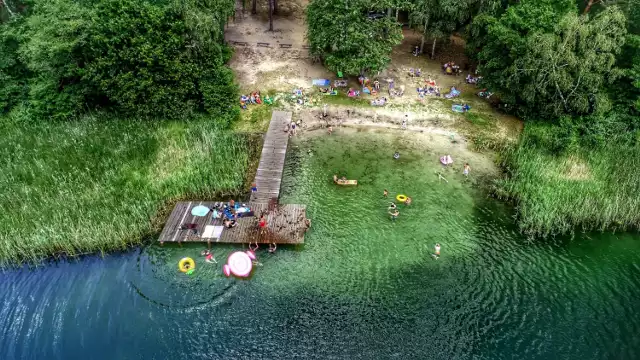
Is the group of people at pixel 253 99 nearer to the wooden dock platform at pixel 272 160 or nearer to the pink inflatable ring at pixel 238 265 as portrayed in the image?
the wooden dock platform at pixel 272 160

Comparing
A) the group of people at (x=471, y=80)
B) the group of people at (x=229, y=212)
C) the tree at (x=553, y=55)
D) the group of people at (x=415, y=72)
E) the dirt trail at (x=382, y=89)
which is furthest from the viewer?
the group of people at (x=415, y=72)

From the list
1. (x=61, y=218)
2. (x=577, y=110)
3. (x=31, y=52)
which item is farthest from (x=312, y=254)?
(x=31, y=52)

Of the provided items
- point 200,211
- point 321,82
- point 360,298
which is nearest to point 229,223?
point 200,211

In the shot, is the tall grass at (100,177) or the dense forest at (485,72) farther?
the dense forest at (485,72)

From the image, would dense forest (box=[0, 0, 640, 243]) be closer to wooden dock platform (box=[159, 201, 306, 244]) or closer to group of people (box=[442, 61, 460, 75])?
group of people (box=[442, 61, 460, 75])

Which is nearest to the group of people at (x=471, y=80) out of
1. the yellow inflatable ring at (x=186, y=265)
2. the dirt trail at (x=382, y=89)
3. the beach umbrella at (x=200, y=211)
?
the dirt trail at (x=382, y=89)
